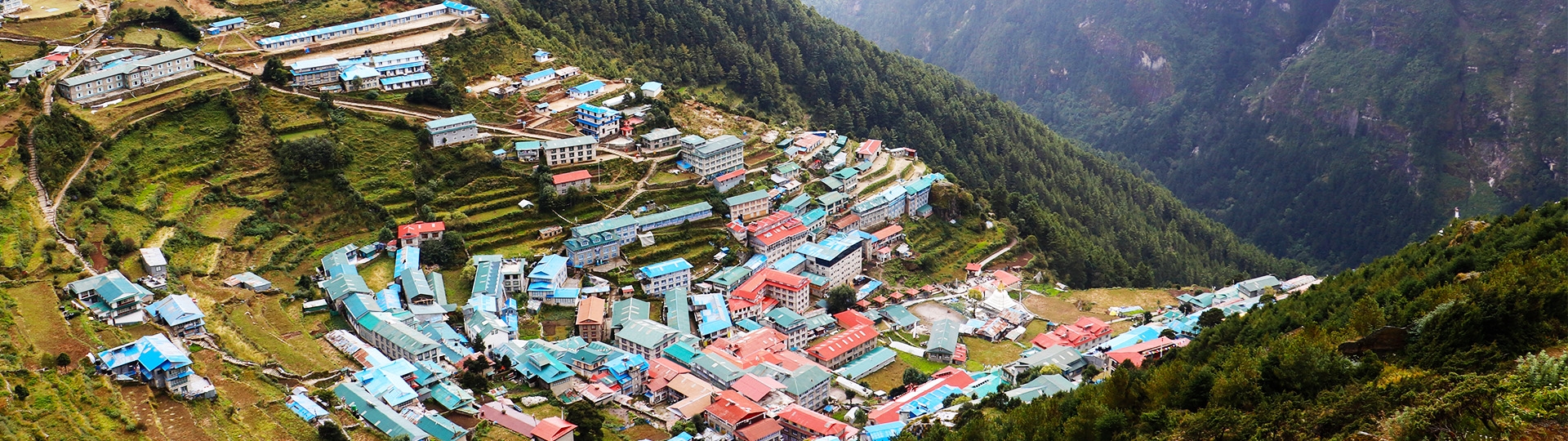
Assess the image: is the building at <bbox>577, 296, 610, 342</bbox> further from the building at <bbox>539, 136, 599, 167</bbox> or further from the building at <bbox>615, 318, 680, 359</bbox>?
the building at <bbox>539, 136, 599, 167</bbox>

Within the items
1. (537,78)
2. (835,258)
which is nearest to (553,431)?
(835,258)

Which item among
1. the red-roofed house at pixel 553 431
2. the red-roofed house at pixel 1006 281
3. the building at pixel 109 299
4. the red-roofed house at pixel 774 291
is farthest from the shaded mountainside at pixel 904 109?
the red-roofed house at pixel 553 431

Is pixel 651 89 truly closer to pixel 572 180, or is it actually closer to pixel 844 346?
pixel 572 180

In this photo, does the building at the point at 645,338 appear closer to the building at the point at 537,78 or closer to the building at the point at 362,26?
the building at the point at 537,78

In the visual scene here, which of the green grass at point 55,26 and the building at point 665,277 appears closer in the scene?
the building at point 665,277

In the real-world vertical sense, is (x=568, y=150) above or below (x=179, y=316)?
above

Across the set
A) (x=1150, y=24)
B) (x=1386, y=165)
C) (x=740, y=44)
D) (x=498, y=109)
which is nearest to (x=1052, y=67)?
(x=1150, y=24)

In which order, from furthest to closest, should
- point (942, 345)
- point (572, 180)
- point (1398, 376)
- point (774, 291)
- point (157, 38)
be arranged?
point (157, 38) < point (572, 180) < point (774, 291) < point (942, 345) < point (1398, 376)
